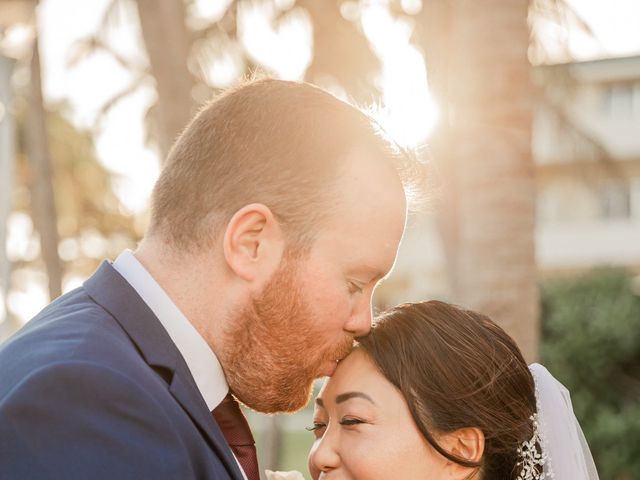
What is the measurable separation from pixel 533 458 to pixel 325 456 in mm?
832

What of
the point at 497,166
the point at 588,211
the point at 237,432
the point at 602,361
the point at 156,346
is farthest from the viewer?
the point at 588,211

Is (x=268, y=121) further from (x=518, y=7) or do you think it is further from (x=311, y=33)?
(x=311, y=33)

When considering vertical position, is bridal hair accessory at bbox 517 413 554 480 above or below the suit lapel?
below

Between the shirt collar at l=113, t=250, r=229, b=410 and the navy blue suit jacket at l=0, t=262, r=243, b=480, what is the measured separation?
0.11 metres

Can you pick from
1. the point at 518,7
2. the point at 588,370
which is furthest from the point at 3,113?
the point at 588,370

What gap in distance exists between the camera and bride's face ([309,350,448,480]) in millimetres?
3707

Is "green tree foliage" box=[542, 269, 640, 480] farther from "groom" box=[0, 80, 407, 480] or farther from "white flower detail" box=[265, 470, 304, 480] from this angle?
"groom" box=[0, 80, 407, 480]

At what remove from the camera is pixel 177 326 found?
2914mm

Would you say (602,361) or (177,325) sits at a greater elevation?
(177,325)

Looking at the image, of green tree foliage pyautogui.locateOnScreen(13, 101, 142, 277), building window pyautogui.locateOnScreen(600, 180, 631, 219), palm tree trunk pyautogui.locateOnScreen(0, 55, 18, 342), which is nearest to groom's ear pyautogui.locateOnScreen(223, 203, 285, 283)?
palm tree trunk pyautogui.locateOnScreen(0, 55, 18, 342)

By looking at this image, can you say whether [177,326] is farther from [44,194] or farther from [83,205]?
[83,205]

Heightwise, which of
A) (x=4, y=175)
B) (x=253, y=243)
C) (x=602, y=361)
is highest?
(x=253, y=243)

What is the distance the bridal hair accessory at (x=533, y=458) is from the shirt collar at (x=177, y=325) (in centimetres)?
150

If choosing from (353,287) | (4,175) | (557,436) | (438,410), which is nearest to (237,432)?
(353,287)
